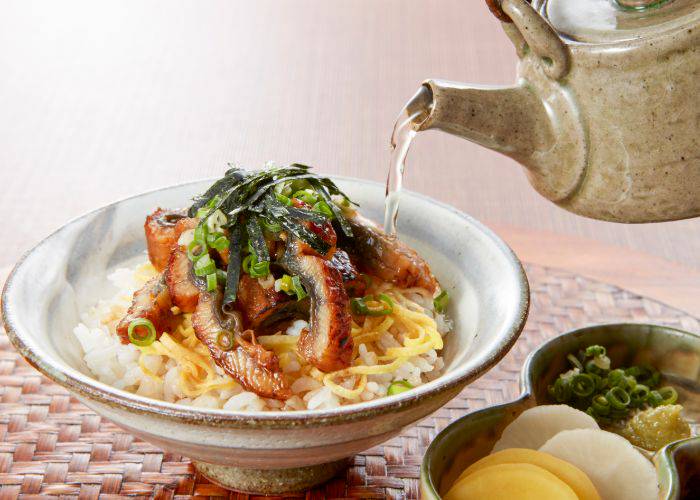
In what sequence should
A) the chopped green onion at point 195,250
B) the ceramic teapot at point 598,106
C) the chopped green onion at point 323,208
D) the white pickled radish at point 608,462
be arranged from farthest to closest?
1. the chopped green onion at point 323,208
2. the chopped green onion at point 195,250
3. the white pickled radish at point 608,462
4. the ceramic teapot at point 598,106

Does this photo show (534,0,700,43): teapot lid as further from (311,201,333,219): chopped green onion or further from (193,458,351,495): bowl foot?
(193,458,351,495): bowl foot

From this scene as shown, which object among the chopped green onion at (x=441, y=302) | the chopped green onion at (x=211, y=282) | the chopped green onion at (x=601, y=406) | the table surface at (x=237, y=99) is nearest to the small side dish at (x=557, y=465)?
the chopped green onion at (x=601, y=406)

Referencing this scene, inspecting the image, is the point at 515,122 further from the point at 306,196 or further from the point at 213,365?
the point at 213,365

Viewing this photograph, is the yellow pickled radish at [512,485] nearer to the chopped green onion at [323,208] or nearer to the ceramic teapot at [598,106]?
the ceramic teapot at [598,106]

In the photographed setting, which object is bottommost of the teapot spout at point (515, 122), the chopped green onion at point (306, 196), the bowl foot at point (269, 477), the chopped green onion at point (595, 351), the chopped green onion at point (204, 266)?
the bowl foot at point (269, 477)

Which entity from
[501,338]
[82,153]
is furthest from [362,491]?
[82,153]

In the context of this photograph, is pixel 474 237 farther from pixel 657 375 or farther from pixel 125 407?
pixel 125 407
